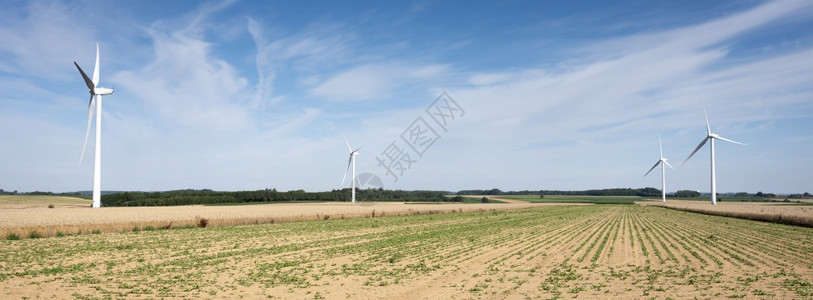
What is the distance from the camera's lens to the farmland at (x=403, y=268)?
A: 16359 mm

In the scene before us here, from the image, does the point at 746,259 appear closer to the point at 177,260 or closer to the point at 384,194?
the point at 177,260

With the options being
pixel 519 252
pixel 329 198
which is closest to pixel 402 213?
pixel 519 252

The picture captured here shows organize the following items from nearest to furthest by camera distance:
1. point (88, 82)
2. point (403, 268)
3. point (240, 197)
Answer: point (403, 268) → point (88, 82) → point (240, 197)

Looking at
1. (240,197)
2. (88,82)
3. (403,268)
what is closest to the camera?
(403,268)

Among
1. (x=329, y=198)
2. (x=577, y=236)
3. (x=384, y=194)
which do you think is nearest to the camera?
(x=577, y=236)

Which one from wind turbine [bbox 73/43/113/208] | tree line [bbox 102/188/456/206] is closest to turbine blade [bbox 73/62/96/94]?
wind turbine [bbox 73/43/113/208]

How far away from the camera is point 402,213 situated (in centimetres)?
7494

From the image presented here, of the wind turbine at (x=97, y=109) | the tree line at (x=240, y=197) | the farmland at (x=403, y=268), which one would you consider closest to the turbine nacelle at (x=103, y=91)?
the wind turbine at (x=97, y=109)

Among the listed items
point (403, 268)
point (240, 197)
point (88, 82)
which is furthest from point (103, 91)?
point (240, 197)

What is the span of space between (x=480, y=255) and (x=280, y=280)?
10760 mm

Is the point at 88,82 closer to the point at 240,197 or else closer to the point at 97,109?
the point at 97,109

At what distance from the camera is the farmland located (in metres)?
16.4

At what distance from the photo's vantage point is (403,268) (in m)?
21.1

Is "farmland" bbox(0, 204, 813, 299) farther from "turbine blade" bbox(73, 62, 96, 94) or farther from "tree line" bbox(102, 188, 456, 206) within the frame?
"tree line" bbox(102, 188, 456, 206)
